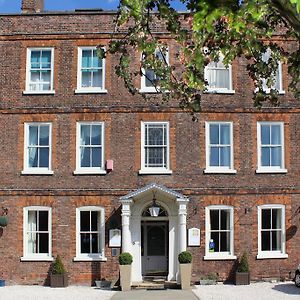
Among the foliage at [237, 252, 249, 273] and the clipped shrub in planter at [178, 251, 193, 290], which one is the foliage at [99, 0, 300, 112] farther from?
the foliage at [237, 252, 249, 273]

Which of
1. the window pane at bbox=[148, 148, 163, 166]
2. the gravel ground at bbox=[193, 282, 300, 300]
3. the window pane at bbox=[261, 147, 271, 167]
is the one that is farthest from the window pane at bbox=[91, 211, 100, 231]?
the window pane at bbox=[261, 147, 271, 167]

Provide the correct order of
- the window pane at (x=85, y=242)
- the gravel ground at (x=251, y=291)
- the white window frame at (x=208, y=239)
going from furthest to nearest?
the window pane at (x=85, y=242) → the white window frame at (x=208, y=239) → the gravel ground at (x=251, y=291)

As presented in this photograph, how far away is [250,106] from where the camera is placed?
24906 mm

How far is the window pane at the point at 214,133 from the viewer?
24.9m

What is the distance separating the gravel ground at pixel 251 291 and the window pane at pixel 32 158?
A: 7.49 m

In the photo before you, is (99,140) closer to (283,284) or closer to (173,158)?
(173,158)

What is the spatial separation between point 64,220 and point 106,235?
165 cm

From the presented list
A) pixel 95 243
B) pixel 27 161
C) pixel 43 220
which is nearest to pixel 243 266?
pixel 95 243

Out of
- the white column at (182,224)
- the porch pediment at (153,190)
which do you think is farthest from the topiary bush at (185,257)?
the porch pediment at (153,190)

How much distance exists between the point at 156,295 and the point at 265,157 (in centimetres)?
704

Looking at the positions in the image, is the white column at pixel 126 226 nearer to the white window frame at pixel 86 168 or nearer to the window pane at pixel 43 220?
the white window frame at pixel 86 168

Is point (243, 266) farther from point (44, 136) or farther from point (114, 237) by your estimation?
point (44, 136)

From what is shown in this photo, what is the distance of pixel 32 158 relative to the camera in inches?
977

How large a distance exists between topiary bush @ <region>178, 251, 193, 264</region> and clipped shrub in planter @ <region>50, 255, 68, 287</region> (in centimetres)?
418
